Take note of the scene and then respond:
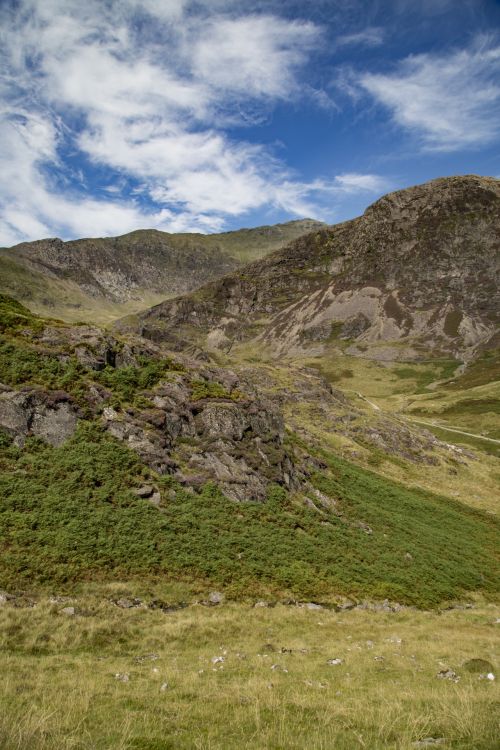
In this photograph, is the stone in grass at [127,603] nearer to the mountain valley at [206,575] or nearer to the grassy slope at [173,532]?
the mountain valley at [206,575]

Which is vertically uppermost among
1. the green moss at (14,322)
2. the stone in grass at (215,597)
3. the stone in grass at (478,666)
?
the green moss at (14,322)

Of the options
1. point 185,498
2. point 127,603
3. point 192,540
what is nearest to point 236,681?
point 127,603

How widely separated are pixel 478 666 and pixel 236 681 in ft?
31.9

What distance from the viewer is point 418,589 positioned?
1112 inches

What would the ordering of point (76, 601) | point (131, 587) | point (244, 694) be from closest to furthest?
point (244, 694) < point (76, 601) < point (131, 587)

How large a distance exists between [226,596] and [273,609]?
8.23ft

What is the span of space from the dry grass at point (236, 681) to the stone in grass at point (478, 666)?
0.59 m

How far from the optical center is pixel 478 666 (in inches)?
627

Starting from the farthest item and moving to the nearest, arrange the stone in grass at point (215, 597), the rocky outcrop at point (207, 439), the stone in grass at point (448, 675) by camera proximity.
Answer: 1. the rocky outcrop at point (207, 439)
2. the stone in grass at point (215, 597)
3. the stone in grass at point (448, 675)

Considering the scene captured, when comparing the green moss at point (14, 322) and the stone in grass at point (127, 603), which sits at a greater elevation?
the green moss at point (14, 322)

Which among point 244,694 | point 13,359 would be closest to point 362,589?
point 244,694

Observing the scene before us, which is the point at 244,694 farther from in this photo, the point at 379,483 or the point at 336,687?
the point at 379,483

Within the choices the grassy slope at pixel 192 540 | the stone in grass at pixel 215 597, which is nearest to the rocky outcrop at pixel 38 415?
the grassy slope at pixel 192 540

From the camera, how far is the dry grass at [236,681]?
8.41 m
